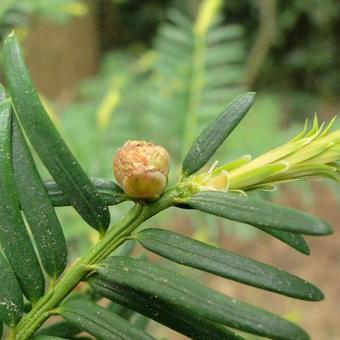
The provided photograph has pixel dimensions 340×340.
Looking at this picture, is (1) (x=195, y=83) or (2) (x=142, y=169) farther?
(1) (x=195, y=83)

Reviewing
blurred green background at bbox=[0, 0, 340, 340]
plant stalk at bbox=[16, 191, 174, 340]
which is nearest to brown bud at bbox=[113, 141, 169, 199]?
plant stalk at bbox=[16, 191, 174, 340]

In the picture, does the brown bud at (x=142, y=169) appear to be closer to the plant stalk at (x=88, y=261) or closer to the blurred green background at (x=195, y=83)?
the plant stalk at (x=88, y=261)

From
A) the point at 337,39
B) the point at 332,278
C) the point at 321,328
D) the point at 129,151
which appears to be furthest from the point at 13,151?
the point at 337,39

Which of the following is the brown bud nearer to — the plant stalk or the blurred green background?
the plant stalk

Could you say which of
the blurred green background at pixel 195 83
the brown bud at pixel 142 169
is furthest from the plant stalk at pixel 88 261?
the blurred green background at pixel 195 83

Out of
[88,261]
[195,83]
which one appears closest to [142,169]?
[88,261]

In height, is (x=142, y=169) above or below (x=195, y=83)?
below

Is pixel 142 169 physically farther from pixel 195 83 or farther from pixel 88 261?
pixel 195 83
